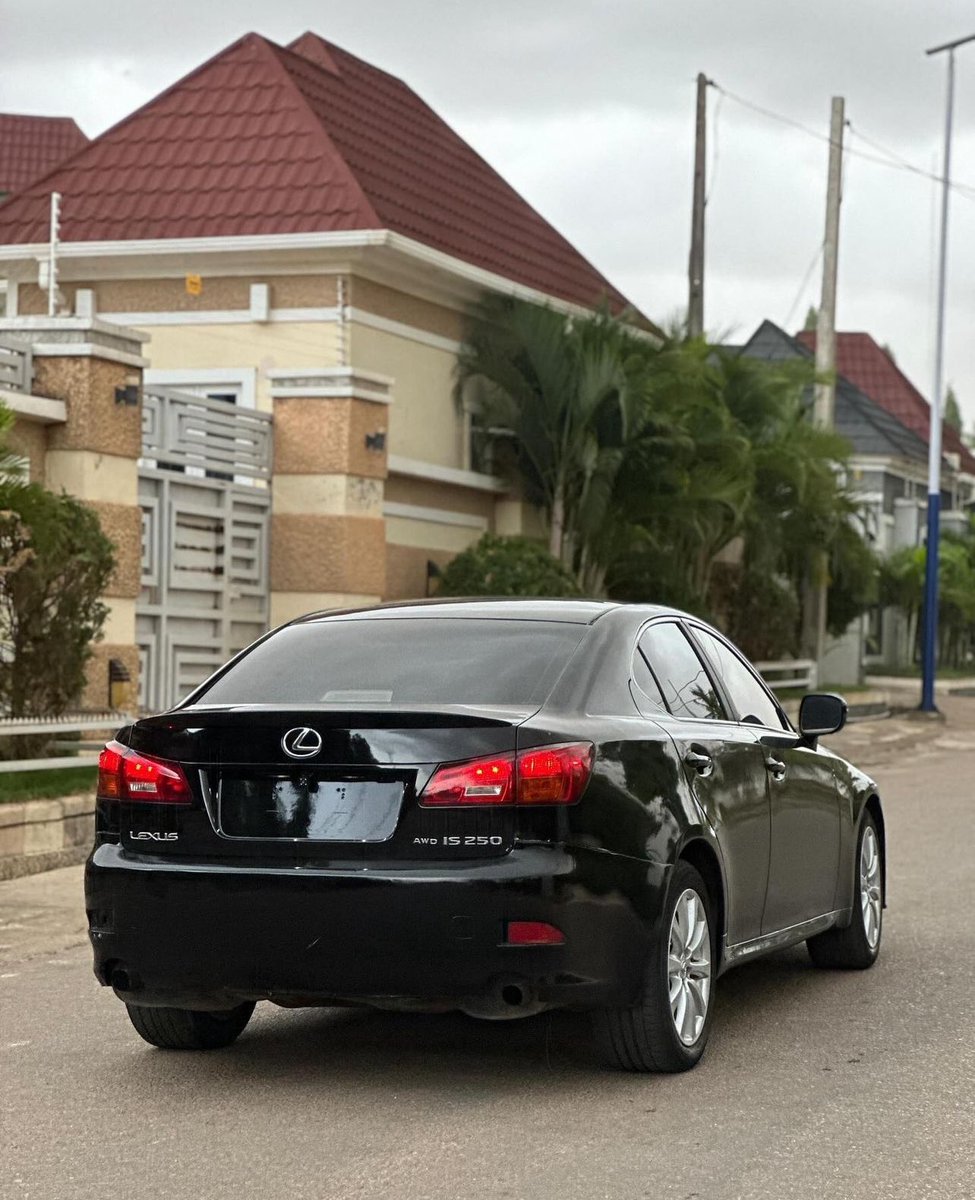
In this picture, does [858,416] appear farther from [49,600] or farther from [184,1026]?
[184,1026]

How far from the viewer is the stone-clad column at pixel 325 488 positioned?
63.1ft

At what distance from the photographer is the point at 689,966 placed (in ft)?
22.1

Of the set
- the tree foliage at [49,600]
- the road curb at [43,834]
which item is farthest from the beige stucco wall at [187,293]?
the road curb at [43,834]

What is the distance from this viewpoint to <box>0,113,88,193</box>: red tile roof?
4331cm

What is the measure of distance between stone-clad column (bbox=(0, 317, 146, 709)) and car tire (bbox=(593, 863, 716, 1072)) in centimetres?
923

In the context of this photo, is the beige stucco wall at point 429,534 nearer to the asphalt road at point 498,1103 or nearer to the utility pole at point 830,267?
the utility pole at point 830,267

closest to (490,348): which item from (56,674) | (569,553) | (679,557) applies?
(569,553)

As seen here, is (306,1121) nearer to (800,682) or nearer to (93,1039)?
(93,1039)

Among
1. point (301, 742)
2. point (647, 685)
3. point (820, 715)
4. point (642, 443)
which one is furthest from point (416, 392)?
point (301, 742)

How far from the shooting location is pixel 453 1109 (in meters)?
6.14

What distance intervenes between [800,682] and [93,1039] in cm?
2336

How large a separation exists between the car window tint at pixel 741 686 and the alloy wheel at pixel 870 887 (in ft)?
2.92

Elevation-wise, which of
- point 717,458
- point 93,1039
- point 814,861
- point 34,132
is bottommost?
point 93,1039

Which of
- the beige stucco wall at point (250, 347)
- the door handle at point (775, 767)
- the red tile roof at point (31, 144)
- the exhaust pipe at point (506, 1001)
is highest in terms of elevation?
the red tile roof at point (31, 144)
